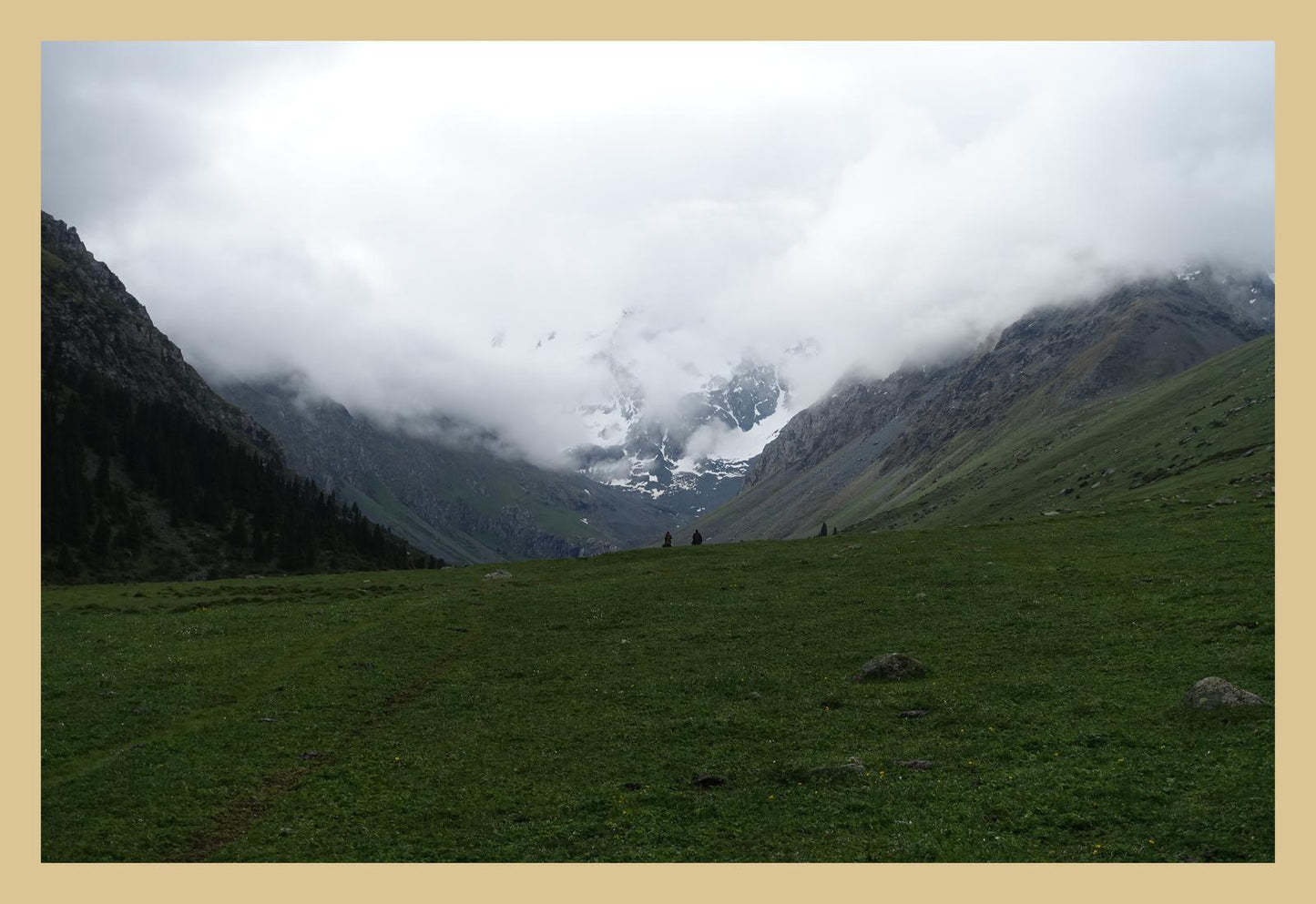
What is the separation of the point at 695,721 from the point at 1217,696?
61.3ft

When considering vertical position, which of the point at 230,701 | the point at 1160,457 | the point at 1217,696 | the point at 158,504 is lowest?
the point at 230,701

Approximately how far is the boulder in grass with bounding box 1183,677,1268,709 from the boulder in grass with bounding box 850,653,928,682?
36.2ft

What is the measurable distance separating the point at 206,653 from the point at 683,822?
32.1 meters

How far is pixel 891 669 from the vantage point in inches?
1570

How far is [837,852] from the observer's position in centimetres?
2409

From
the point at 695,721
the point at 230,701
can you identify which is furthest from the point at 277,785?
the point at 695,721

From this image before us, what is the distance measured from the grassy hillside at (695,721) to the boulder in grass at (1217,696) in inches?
25.2

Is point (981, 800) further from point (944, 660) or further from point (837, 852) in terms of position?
point (944, 660)

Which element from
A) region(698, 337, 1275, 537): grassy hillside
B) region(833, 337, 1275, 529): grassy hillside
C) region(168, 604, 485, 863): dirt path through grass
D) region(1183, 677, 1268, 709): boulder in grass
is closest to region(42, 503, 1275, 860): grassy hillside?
region(168, 604, 485, 863): dirt path through grass

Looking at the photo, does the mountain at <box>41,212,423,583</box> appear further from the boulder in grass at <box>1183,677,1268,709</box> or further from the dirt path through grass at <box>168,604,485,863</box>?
the boulder in grass at <box>1183,677,1268,709</box>

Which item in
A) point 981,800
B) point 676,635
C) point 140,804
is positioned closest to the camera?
point 981,800

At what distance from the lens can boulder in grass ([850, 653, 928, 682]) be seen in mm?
39656

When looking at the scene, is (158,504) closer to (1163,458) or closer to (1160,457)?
(1163,458)

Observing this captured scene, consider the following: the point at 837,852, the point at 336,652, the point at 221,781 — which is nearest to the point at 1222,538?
the point at 837,852
